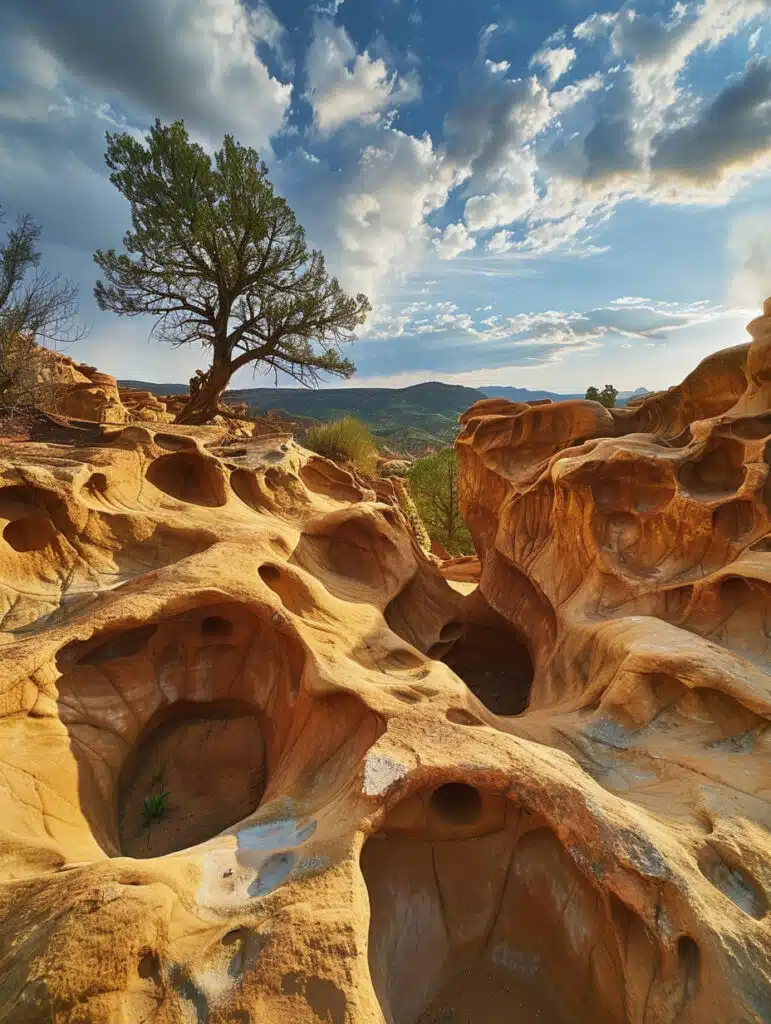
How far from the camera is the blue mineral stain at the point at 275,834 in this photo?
294 cm

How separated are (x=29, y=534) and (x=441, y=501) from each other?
62.4 ft

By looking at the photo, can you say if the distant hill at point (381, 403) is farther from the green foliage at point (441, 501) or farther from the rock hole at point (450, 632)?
the rock hole at point (450, 632)

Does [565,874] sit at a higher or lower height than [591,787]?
lower

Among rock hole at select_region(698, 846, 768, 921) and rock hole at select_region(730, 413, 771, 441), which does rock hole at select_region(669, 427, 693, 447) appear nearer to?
rock hole at select_region(730, 413, 771, 441)

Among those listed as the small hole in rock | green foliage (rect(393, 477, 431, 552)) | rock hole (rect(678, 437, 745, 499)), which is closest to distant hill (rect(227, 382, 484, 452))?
green foliage (rect(393, 477, 431, 552))

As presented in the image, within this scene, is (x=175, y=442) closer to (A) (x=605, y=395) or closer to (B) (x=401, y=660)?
(B) (x=401, y=660)

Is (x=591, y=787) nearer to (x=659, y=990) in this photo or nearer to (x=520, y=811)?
(x=520, y=811)

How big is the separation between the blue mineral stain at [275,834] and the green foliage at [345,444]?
15.1 m

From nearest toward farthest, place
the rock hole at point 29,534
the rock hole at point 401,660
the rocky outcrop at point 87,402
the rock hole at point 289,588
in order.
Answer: the rock hole at point 29,534
the rock hole at point 401,660
the rock hole at point 289,588
the rocky outcrop at point 87,402

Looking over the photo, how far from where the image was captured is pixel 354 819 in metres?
2.78

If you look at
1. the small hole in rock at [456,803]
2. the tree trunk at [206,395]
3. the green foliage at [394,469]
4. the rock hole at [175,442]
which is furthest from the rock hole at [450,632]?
the green foliage at [394,469]

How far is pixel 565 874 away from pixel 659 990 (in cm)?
67

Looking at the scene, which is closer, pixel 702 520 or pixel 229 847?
pixel 229 847

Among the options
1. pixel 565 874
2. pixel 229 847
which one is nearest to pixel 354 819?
pixel 229 847
